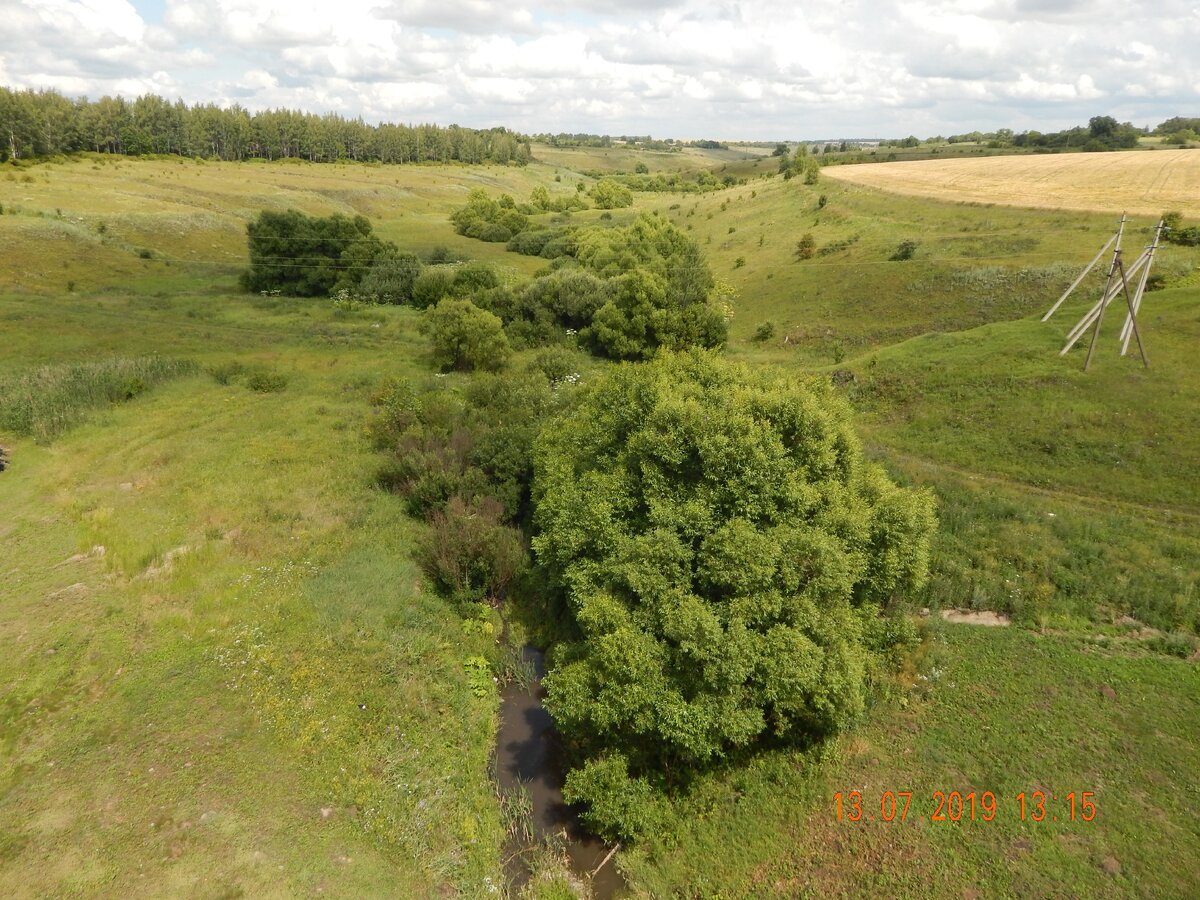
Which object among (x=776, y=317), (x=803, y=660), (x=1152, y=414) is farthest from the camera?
(x=776, y=317)

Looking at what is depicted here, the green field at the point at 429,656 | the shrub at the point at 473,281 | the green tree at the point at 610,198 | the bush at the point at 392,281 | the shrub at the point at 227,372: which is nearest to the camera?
the green field at the point at 429,656

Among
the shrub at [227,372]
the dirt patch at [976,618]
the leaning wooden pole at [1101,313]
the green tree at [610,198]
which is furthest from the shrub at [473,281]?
the green tree at [610,198]

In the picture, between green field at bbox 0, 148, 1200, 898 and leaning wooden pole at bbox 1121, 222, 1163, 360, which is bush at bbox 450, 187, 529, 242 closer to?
green field at bbox 0, 148, 1200, 898

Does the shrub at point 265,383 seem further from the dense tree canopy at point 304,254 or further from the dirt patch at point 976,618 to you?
the dirt patch at point 976,618

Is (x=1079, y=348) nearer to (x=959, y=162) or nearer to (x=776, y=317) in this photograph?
(x=776, y=317)

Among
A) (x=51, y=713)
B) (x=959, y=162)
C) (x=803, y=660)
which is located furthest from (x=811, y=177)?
(x=51, y=713)

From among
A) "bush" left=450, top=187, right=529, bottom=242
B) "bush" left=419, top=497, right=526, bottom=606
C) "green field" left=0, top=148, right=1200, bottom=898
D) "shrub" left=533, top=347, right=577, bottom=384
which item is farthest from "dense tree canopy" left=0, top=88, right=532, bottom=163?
"bush" left=419, top=497, right=526, bottom=606

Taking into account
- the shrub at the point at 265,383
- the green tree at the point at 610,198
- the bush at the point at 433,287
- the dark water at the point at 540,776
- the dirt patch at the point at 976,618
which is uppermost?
the green tree at the point at 610,198
